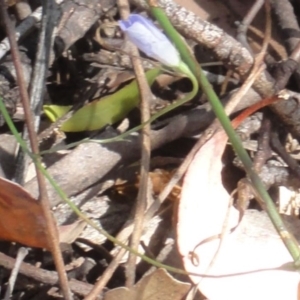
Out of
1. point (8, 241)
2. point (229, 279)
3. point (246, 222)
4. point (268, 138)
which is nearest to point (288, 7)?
point (268, 138)

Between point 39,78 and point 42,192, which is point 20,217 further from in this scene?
point 39,78

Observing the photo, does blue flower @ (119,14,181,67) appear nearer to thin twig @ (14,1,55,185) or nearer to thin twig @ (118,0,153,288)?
thin twig @ (118,0,153,288)

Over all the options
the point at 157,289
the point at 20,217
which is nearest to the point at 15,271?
the point at 20,217

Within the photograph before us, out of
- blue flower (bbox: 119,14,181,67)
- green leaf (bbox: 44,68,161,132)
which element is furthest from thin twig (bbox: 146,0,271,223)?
blue flower (bbox: 119,14,181,67)

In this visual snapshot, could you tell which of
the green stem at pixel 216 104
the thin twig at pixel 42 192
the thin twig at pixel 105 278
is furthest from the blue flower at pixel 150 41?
the thin twig at pixel 105 278

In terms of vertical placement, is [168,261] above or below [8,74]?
below

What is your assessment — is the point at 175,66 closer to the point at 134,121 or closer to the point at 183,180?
the point at 183,180
